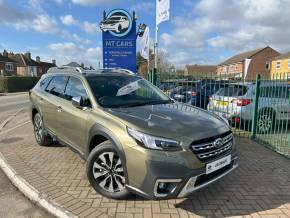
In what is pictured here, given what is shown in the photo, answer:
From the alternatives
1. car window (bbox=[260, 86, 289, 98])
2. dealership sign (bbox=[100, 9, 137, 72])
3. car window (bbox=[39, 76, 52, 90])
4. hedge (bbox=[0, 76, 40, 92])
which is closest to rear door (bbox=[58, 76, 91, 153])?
car window (bbox=[39, 76, 52, 90])

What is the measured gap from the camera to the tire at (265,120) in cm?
741

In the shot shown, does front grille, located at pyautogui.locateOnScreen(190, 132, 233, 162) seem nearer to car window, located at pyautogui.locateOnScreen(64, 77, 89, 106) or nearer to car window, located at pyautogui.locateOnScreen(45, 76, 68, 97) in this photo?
car window, located at pyautogui.locateOnScreen(64, 77, 89, 106)

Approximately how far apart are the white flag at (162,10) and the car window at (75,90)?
5534 mm

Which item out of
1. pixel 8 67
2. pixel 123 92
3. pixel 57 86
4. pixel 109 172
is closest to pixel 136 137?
pixel 109 172

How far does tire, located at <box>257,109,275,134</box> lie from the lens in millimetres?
7414

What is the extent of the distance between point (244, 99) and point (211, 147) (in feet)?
15.2

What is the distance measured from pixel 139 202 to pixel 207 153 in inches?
44.9

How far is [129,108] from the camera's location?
13.2 ft

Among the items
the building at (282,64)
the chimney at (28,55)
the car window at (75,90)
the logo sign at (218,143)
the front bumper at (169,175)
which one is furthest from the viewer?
the chimney at (28,55)

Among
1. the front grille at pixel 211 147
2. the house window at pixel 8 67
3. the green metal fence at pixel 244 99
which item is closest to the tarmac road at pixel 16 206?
the front grille at pixel 211 147

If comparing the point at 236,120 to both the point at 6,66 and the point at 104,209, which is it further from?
the point at 6,66

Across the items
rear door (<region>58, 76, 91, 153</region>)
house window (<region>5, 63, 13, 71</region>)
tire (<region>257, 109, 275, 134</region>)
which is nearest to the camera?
rear door (<region>58, 76, 91, 153</region>)

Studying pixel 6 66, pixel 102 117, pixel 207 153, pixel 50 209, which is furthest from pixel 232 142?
pixel 6 66

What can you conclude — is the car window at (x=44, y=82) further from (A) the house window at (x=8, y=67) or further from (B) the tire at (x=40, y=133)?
(A) the house window at (x=8, y=67)
